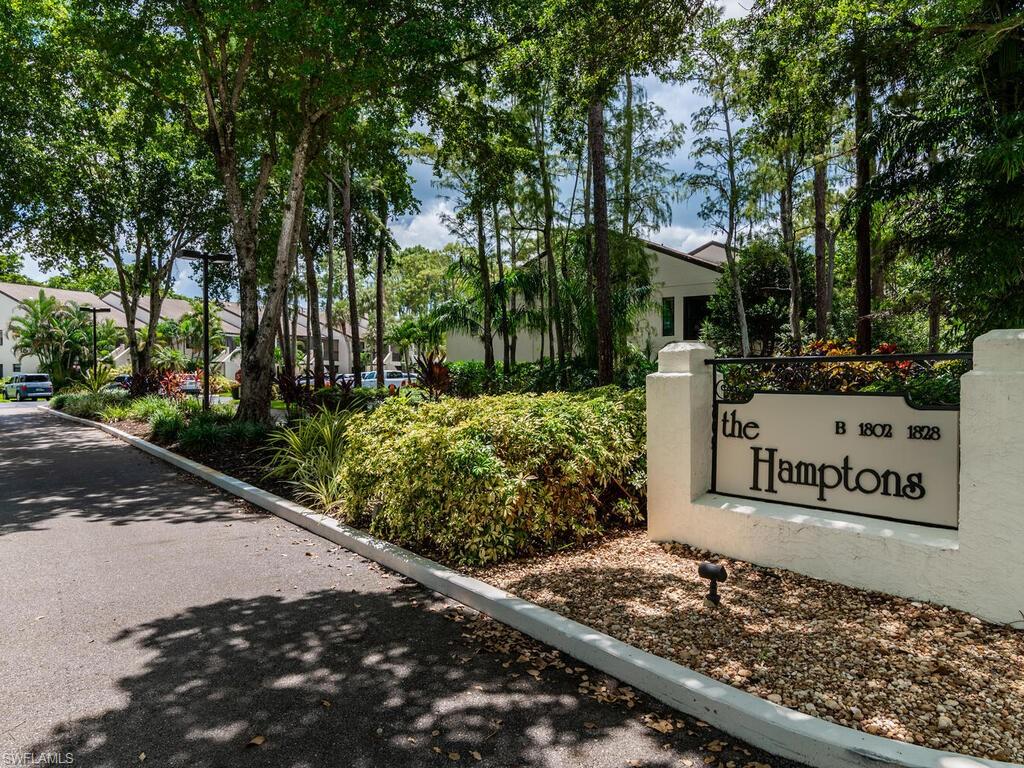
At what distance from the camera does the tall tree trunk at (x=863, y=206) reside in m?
8.52

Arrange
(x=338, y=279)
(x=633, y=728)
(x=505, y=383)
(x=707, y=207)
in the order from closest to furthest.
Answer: (x=633, y=728), (x=505, y=383), (x=707, y=207), (x=338, y=279)

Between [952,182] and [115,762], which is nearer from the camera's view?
[115,762]

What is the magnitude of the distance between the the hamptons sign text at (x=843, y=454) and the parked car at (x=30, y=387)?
141 feet

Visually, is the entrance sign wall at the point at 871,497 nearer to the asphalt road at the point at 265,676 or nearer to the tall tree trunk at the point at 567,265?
the asphalt road at the point at 265,676

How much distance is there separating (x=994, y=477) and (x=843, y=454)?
907mm

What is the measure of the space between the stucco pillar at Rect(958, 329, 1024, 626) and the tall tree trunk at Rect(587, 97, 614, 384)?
28.6 feet

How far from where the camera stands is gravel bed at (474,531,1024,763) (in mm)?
2725

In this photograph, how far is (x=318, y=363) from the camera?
76.4ft

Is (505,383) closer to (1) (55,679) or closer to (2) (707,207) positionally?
(2) (707,207)

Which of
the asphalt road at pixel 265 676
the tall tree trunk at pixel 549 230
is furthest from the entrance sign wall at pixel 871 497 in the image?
the tall tree trunk at pixel 549 230

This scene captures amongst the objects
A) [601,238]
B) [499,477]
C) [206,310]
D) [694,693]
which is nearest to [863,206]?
[601,238]

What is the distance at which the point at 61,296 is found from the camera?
54719 millimetres

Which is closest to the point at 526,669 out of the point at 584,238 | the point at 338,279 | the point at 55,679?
the point at 55,679

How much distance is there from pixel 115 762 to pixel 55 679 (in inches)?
42.2
